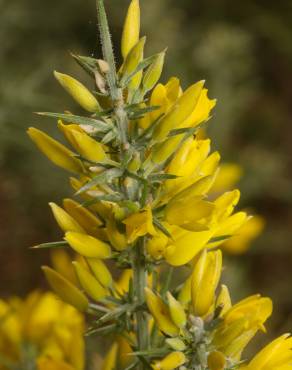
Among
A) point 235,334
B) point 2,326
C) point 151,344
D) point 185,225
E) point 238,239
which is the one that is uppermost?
point 185,225

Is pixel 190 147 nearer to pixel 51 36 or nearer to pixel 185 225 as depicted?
pixel 185 225

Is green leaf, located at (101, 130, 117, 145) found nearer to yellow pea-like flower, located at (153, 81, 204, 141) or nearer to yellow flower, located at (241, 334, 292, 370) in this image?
yellow pea-like flower, located at (153, 81, 204, 141)

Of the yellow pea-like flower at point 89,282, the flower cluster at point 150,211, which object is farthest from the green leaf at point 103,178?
the yellow pea-like flower at point 89,282

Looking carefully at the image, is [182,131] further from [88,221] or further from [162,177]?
[88,221]

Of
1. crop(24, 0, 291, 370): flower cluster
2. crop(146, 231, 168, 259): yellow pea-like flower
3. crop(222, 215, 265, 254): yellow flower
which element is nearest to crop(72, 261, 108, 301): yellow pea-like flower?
crop(24, 0, 291, 370): flower cluster

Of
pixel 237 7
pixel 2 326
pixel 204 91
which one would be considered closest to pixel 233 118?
pixel 237 7

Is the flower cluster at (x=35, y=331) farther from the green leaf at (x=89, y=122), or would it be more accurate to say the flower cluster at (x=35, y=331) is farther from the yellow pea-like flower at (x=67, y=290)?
the green leaf at (x=89, y=122)
